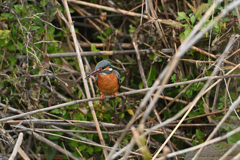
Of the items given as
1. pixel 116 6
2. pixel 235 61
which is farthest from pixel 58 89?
pixel 235 61

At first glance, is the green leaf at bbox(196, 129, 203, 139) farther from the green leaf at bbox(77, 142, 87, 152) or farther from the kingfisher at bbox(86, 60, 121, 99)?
the green leaf at bbox(77, 142, 87, 152)

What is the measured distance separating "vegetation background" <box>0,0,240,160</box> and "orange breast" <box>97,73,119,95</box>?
14 cm

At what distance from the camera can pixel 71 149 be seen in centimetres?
421

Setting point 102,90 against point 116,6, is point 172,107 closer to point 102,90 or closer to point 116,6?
point 102,90

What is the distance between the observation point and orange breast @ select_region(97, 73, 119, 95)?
3820 millimetres

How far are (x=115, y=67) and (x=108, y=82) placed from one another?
49 centimetres

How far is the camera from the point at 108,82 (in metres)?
3.81

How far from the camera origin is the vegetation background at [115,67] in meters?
3.50

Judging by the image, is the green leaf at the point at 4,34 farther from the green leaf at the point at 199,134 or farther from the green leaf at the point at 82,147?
the green leaf at the point at 199,134

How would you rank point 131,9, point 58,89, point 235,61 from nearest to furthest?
1. point 235,61
2. point 58,89
3. point 131,9

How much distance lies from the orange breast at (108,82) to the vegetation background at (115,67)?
0.47 ft

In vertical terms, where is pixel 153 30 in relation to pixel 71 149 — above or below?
above

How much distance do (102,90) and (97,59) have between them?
89cm

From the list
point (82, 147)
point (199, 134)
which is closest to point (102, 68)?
point (82, 147)
